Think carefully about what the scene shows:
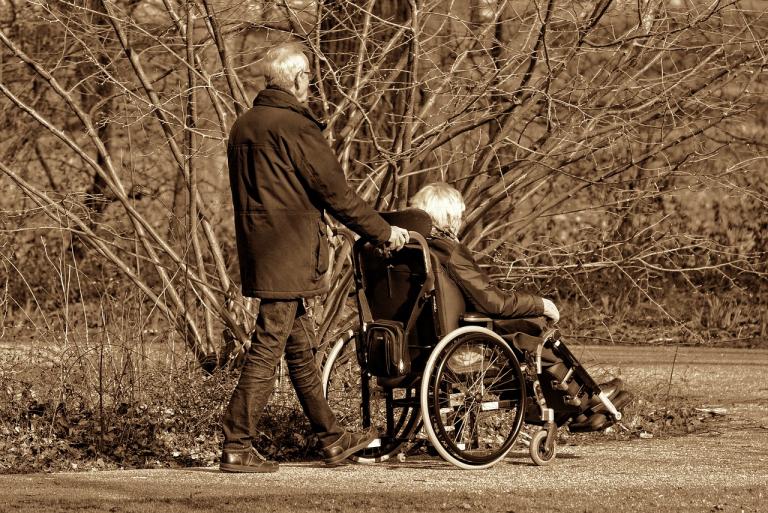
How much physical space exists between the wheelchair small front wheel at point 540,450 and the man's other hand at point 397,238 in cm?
104

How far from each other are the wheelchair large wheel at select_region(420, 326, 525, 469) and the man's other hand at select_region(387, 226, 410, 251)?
420 millimetres

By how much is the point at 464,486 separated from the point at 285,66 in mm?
1792

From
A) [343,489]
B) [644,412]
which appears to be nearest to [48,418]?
[343,489]

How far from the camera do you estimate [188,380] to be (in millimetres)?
7074

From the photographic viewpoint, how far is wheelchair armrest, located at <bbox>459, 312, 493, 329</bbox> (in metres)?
6.11

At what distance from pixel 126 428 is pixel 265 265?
139cm

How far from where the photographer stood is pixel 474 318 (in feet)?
20.0

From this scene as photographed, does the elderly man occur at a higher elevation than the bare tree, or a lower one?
lower

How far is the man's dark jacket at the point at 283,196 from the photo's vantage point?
18.7ft

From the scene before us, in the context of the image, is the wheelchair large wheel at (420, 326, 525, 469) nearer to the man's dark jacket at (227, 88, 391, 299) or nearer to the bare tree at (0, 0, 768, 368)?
the man's dark jacket at (227, 88, 391, 299)

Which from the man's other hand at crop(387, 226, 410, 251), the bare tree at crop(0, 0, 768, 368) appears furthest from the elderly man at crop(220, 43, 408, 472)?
the bare tree at crop(0, 0, 768, 368)

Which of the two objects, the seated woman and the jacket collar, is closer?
the jacket collar

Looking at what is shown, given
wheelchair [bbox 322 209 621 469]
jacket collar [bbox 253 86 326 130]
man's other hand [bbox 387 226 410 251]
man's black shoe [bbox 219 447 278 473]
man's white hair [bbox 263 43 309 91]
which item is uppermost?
man's white hair [bbox 263 43 309 91]

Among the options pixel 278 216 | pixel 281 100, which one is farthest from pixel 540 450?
pixel 281 100
